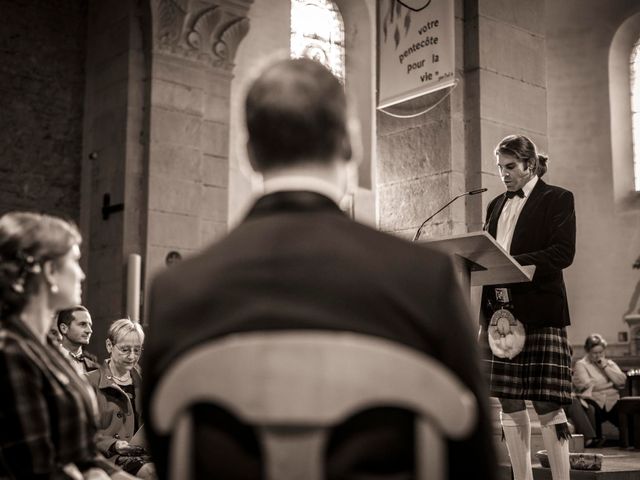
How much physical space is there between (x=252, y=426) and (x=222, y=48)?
839 cm

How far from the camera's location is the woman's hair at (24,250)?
2.12 metres

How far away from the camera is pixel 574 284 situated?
1480 centimetres

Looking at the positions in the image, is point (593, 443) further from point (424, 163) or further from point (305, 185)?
point (305, 185)

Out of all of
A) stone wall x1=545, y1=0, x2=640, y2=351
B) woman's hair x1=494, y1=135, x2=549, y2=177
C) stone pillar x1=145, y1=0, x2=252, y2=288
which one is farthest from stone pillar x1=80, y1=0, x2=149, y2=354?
stone wall x1=545, y1=0, x2=640, y2=351

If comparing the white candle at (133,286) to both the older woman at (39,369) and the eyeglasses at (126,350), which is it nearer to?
the eyeglasses at (126,350)

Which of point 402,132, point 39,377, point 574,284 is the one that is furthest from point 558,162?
point 39,377

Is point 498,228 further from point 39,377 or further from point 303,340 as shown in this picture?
point 303,340

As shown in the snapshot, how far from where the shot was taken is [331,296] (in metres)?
1.26

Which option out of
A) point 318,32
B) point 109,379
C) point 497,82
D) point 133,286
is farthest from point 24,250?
point 318,32

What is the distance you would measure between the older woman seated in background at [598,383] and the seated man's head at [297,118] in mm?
9992

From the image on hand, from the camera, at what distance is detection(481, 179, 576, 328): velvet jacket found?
172 inches

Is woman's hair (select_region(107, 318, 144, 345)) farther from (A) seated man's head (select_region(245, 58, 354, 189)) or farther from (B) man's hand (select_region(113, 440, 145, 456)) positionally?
(A) seated man's head (select_region(245, 58, 354, 189))

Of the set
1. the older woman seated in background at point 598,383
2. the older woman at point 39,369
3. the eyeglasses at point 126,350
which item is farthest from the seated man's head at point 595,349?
the older woman at point 39,369

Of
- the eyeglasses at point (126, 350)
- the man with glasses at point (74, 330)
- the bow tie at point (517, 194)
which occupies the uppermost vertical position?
the bow tie at point (517, 194)
